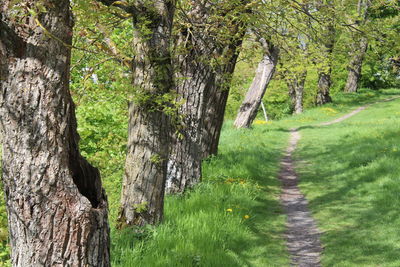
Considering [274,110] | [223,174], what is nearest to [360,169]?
[223,174]

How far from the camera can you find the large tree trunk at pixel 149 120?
21.1 ft

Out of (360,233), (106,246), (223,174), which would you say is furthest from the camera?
(223,174)

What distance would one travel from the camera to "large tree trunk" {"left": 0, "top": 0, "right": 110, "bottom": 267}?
385 cm

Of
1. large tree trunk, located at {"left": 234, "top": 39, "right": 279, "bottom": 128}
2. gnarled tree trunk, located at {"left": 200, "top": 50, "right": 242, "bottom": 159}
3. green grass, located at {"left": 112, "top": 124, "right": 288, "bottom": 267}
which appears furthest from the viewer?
large tree trunk, located at {"left": 234, "top": 39, "right": 279, "bottom": 128}

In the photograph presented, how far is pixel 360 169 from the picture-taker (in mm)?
12320

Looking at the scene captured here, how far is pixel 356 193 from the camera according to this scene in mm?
10711

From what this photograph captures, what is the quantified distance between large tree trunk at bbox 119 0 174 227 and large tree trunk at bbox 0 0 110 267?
2309 millimetres

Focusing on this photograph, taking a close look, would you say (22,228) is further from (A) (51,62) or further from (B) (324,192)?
(B) (324,192)

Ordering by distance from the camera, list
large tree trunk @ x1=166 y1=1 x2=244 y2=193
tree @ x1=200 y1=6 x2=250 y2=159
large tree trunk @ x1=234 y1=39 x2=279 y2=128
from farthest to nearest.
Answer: large tree trunk @ x1=234 y1=39 x2=279 y2=128
tree @ x1=200 y1=6 x2=250 y2=159
large tree trunk @ x1=166 y1=1 x2=244 y2=193

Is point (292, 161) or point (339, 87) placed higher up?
point (339, 87)

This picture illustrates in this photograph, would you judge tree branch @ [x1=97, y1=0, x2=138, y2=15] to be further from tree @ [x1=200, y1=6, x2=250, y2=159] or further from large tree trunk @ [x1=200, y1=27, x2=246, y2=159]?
large tree trunk @ [x1=200, y1=27, x2=246, y2=159]

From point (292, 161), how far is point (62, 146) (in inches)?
516

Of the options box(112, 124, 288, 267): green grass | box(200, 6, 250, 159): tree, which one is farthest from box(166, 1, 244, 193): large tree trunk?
box(112, 124, 288, 267): green grass

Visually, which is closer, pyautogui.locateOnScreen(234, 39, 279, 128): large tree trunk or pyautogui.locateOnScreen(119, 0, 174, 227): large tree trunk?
pyautogui.locateOnScreen(119, 0, 174, 227): large tree trunk
